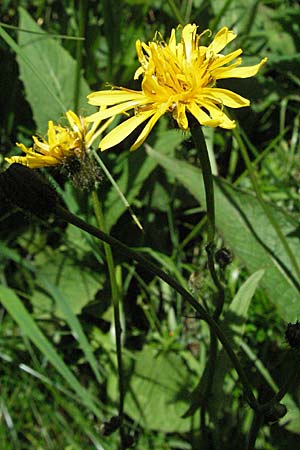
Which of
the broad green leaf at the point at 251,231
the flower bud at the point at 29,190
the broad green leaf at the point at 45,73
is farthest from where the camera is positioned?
the broad green leaf at the point at 45,73

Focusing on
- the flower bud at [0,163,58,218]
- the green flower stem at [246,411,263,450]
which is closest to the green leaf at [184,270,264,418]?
the green flower stem at [246,411,263,450]

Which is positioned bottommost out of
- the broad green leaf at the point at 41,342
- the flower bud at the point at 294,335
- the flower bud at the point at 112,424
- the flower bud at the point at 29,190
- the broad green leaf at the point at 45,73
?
the flower bud at the point at 112,424

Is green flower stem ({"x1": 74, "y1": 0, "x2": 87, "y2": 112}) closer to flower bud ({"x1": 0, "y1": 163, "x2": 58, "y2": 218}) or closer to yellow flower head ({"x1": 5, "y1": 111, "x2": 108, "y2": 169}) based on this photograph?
yellow flower head ({"x1": 5, "y1": 111, "x2": 108, "y2": 169})

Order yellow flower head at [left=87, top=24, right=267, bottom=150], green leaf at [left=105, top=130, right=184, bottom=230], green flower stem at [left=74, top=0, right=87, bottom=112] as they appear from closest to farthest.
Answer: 1. yellow flower head at [left=87, top=24, right=267, bottom=150]
2. green flower stem at [left=74, top=0, right=87, bottom=112]
3. green leaf at [left=105, top=130, right=184, bottom=230]

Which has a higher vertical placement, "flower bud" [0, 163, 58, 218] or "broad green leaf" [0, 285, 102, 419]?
"flower bud" [0, 163, 58, 218]

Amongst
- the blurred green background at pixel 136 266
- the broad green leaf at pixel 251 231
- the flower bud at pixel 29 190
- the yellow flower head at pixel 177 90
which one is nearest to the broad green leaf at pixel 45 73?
the blurred green background at pixel 136 266

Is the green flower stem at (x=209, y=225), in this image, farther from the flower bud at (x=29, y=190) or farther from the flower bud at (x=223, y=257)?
the flower bud at (x=29, y=190)
